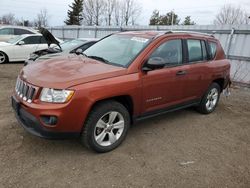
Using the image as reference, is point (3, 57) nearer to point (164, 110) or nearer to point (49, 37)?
point (49, 37)

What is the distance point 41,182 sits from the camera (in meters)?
3.07

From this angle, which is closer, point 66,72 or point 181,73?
point 66,72

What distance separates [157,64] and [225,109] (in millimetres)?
3182

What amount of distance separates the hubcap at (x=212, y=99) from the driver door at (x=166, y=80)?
3.98ft

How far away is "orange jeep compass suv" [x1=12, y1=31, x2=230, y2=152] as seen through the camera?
3275 millimetres

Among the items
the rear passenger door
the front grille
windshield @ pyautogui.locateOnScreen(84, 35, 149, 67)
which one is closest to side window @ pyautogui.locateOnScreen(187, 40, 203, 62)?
the rear passenger door

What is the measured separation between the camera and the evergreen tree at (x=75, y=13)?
169 ft

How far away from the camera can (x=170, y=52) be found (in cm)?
455

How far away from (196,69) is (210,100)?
1218 mm

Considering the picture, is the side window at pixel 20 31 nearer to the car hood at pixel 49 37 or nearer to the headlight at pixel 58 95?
the car hood at pixel 49 37

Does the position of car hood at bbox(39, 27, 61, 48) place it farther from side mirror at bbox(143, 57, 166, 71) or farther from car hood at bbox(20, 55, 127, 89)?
side mirror at bbox(143, 57, 166, 71)

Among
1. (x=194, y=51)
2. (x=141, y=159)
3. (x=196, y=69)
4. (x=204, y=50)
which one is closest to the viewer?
(x=141, y=159)

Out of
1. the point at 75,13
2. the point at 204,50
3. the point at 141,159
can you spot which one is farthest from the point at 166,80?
the point at 75,13

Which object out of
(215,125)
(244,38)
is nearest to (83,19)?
(244,38)
